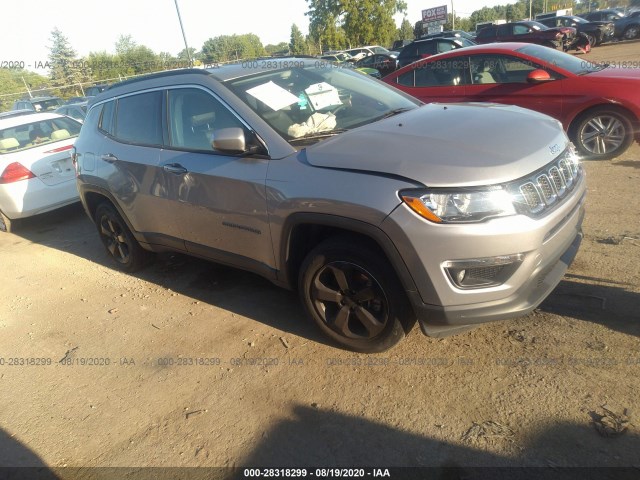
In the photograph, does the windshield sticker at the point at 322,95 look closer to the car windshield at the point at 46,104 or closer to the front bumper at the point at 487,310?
the front bumper at the point at 487,310

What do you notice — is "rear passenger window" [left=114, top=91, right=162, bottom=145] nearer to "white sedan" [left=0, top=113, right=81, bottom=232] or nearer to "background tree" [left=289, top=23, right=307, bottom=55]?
"white sedan" [left=0, top=113, right=81, bottom=232]

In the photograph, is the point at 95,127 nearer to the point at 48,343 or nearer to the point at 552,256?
the point at 48,343

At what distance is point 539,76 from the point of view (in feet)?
21.0

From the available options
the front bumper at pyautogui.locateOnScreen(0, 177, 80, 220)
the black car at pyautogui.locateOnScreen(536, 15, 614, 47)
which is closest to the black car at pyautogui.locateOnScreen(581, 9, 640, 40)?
the black car at pyautogui.locateOnScreen(536, 15, 614, 47)

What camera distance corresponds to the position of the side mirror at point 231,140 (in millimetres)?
2992

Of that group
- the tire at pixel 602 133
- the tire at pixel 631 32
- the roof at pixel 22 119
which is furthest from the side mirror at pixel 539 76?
the tire at pixel 631 32

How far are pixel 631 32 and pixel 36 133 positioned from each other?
1161 inches

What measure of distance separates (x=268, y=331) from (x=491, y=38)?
2218 cm

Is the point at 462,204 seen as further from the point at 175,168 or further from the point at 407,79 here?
the point at 407,79

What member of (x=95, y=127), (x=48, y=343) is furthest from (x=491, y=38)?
(x=48, y=343)

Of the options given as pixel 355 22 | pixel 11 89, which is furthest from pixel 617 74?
pixel 11 89

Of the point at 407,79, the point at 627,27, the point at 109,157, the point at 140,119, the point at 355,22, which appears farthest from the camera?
the point at 355,22

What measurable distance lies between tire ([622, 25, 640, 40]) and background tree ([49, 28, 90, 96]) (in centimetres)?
3358

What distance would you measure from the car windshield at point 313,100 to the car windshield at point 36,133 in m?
4.97
